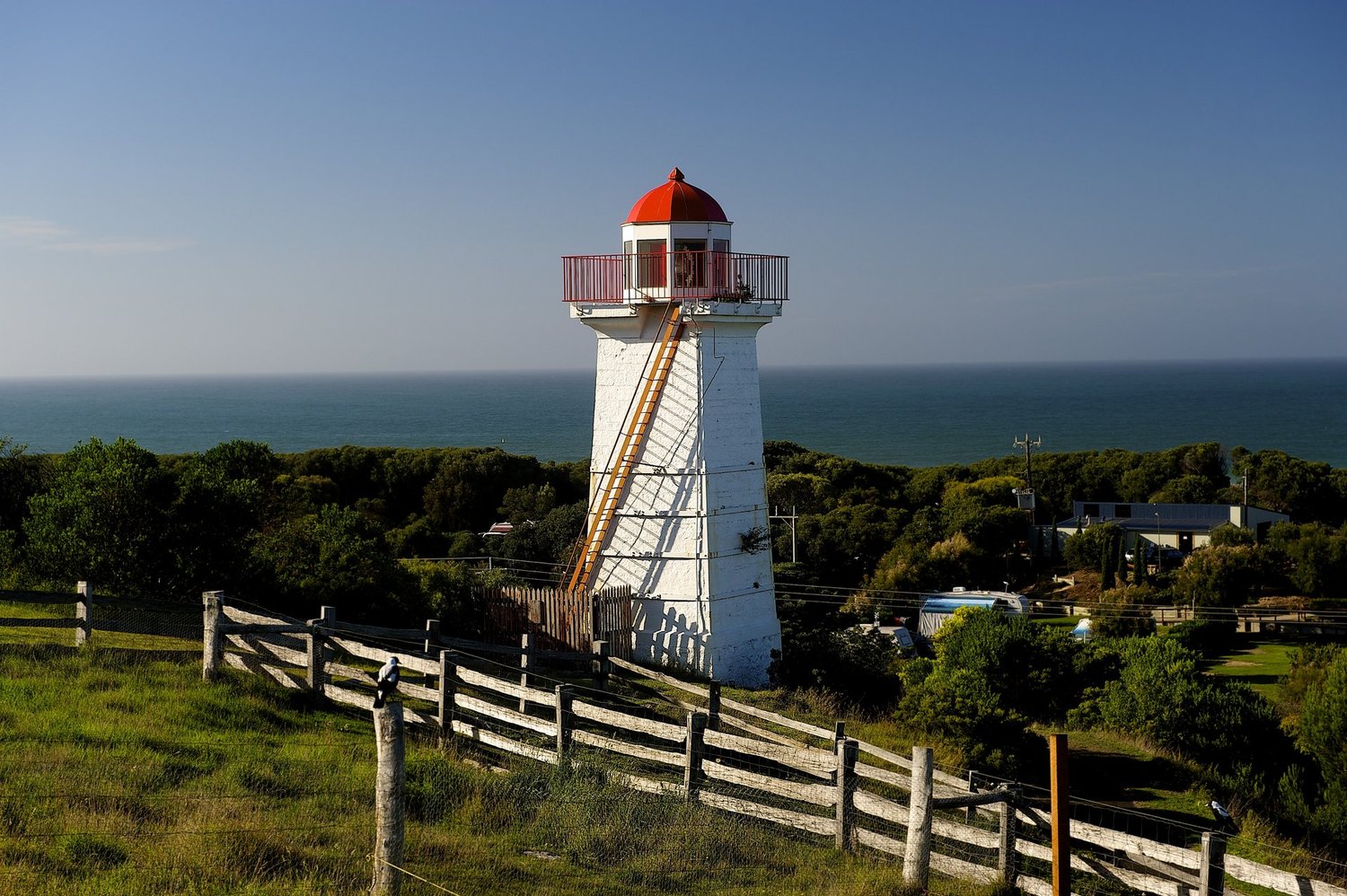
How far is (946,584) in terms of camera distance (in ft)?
171

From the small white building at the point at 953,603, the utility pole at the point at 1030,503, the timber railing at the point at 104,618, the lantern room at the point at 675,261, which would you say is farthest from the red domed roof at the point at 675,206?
the utility pole at the point at 1030,503

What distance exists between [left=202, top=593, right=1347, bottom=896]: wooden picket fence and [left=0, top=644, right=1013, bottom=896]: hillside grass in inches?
13.0

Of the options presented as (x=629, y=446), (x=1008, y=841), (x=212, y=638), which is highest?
(x=629, y=446)

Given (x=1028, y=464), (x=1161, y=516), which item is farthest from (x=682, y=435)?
(x=1028, y=464)

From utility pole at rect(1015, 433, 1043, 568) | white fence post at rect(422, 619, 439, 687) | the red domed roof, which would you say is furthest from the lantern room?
utility pole at rect(1015, 433, 1043, 568)

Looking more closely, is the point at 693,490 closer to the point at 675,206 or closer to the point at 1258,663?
the point at 675,206

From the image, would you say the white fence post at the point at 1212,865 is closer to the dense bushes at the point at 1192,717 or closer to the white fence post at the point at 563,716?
the white fence post at the point at 563,716

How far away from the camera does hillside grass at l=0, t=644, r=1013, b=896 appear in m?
8.65

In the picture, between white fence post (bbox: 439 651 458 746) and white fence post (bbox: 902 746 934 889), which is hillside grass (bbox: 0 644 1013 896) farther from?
white fence post (bbox: 439 651 458 746)

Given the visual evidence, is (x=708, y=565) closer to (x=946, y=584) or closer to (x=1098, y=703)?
(x=1098, y=703)

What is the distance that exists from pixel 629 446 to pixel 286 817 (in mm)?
14089

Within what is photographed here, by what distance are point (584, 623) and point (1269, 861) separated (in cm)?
1175

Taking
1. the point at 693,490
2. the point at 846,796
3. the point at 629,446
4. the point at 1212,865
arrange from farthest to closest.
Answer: the point at 629,446
the point at 693,490
the point at 846,796
the point at 1212,865

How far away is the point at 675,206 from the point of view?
23.3 meters
